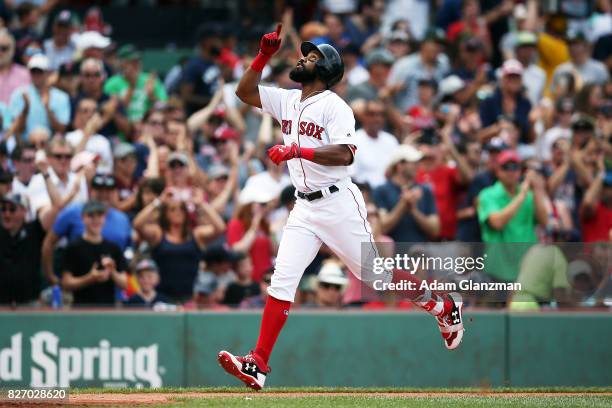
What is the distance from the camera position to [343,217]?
750 centimetres

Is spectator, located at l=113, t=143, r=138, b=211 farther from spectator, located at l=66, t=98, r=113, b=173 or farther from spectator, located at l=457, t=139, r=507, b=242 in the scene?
spectator, located at l=457, t=139, r=507, b=242

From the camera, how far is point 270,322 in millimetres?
7582

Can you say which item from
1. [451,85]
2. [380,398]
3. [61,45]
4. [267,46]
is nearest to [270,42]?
[267,46]

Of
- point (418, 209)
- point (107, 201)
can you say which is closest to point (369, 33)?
point (418, 209)

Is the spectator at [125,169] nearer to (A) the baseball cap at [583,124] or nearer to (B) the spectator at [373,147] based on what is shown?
(B) the spectator at [373,147]

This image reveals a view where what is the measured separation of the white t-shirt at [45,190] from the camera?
425 inches

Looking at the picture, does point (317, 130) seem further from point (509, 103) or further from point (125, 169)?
point (509, 103)

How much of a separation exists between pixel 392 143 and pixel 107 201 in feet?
9.88

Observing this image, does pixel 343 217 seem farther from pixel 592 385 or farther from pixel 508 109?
pixel 508 109

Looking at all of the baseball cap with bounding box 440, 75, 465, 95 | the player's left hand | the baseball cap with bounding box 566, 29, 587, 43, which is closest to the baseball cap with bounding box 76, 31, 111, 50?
the baseball cap with bounding box 440, 75, 465, 95

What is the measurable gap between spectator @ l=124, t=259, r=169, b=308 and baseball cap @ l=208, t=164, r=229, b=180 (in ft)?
4.76

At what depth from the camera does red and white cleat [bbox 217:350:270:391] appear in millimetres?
7457

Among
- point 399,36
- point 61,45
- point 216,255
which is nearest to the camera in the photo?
point 216,255

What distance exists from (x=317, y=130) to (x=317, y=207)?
1.48 ft
